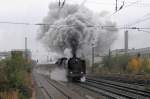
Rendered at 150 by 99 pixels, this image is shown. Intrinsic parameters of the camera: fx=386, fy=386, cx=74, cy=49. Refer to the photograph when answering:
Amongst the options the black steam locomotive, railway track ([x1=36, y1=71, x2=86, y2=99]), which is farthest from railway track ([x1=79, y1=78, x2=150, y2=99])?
the black steam locomotive

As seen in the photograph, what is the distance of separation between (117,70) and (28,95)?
59.1 meters

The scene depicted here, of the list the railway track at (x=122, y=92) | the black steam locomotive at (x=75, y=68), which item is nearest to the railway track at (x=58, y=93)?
the railway track at (x=122, y=92)

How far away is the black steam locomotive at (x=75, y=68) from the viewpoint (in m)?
42.0

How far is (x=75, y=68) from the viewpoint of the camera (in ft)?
139

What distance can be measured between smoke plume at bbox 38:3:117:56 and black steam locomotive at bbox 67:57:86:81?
197cm

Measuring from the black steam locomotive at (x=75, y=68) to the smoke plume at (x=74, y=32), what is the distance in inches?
77.7

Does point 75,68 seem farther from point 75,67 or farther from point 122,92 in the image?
point 122,92

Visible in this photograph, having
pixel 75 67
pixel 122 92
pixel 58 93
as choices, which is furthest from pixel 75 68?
pixel 122 92

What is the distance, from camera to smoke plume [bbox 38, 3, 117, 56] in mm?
45744

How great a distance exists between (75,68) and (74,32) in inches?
217

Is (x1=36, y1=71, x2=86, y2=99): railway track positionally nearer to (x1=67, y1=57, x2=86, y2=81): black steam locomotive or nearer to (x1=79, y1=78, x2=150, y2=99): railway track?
(x1=79, y1=78, x2=150, y2=99): railway track

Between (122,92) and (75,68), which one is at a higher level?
(75,68)

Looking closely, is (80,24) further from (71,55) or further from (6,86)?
(6,86)

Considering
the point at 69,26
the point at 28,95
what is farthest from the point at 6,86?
the point at 69,26
